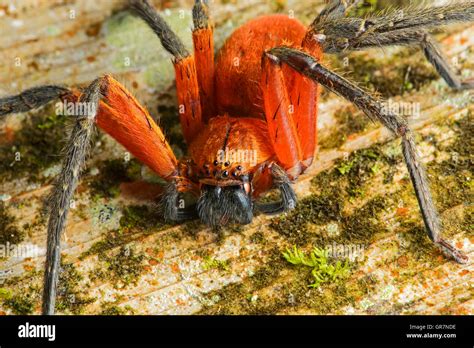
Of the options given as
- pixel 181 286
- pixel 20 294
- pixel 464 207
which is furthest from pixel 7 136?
pixel 464 207

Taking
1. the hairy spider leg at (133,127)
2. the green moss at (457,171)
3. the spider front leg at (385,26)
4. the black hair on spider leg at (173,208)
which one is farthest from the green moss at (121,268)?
the green moss at (457,171)

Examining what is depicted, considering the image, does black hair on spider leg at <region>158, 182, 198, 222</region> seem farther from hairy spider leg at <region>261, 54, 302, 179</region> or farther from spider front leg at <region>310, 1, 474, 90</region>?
spider front leg at <region>310, 1, 474, 90</region>

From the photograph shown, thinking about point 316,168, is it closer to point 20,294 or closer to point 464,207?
point 464,207

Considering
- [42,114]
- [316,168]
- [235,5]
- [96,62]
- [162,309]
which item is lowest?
[162,309]

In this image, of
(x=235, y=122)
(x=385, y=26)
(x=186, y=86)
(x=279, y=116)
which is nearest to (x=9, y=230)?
(x=186, y=86)

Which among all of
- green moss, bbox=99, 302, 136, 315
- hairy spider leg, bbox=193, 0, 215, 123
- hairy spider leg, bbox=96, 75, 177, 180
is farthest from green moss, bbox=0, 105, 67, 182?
green moss, bbox=99, 302, 136, 315

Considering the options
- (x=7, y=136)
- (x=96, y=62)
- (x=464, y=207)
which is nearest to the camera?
(x=464, y=207)
